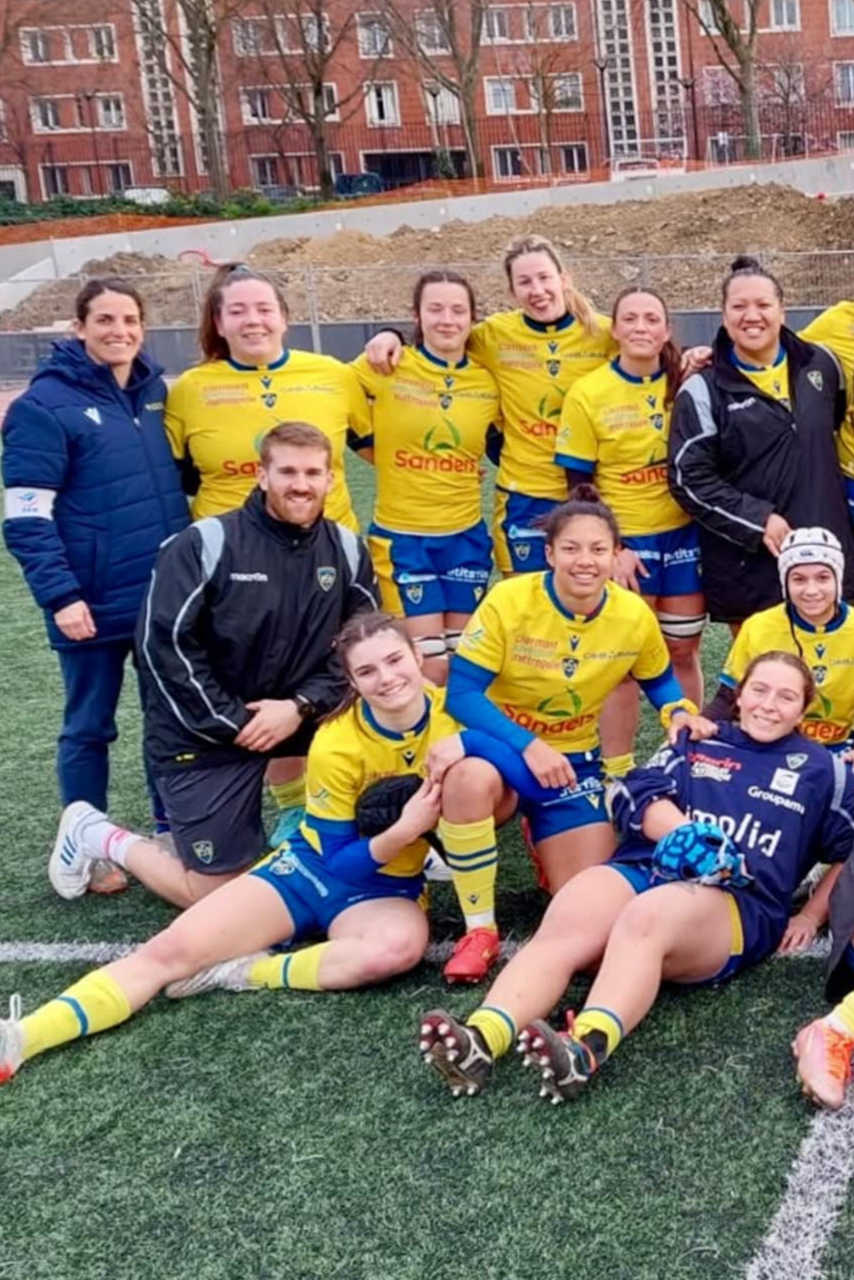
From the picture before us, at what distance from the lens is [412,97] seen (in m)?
51.7

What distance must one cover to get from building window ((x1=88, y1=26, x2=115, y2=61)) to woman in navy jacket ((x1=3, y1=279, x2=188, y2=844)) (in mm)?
48601

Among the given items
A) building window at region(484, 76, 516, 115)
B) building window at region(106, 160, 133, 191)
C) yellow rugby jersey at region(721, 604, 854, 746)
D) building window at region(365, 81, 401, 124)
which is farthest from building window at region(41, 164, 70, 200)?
yellow rugby jersey at region(721, 604, 854, 746)

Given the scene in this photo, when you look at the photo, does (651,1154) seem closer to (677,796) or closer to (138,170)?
(677,796)

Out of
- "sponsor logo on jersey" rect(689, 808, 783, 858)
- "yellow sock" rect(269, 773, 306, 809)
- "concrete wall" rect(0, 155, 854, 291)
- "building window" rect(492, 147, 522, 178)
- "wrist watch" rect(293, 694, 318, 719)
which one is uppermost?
"building window" rect(492, 147, 522, 178)

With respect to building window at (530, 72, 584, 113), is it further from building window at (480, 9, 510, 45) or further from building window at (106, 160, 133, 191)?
building window at (106, 160, 133, 191)

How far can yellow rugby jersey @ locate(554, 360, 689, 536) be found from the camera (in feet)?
15.4

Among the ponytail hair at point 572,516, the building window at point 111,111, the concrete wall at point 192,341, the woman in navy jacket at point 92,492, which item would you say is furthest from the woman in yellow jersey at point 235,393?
the building window at point 111,111

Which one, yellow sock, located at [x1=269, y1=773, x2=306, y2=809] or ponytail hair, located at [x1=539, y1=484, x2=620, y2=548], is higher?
ponytail hair, located at [x1=539, y1=484, x2=620, y2=548]

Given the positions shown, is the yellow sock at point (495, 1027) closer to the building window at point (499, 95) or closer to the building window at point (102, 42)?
the building window at point (102, 42)

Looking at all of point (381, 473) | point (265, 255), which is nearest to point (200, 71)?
point (265, 255)

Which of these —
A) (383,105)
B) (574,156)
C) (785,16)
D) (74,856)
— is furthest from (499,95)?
(74,856)

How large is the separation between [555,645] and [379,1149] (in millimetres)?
1506

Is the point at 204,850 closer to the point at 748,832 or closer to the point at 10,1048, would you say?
the point at 10,1048

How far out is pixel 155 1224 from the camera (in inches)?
110
